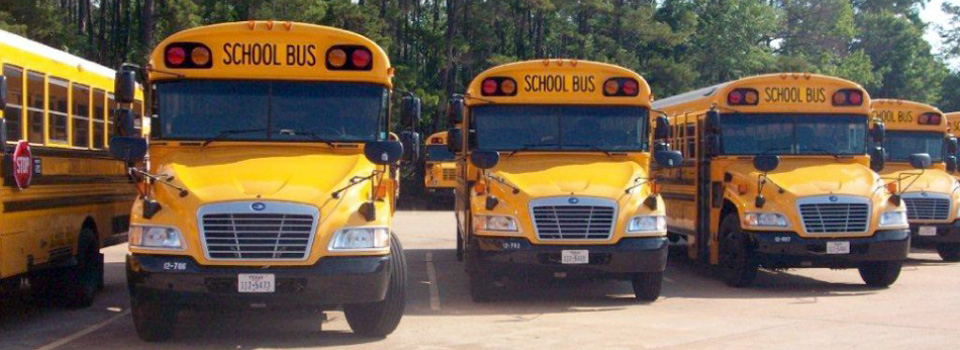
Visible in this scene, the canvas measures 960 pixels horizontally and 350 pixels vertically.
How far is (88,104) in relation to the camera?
1259cm

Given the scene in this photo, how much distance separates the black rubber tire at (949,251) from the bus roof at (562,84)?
26.6ft

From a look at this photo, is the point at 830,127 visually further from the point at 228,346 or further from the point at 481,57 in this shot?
the point at 481,57

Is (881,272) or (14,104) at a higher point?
(14,104)

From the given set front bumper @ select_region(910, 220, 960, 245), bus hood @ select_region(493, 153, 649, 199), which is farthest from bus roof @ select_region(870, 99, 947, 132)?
bus hood @ select_region(493, 153, 649, 199)

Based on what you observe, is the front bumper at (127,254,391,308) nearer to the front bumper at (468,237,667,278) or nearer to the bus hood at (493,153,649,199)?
the front bumper at (468,237,667,278)

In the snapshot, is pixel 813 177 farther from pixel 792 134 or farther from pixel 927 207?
pixel 927 207

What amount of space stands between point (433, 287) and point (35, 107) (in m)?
5.33

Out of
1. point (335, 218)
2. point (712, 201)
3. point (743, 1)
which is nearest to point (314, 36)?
point (335, 218)

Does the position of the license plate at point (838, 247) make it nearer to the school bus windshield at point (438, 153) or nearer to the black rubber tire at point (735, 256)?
the black rubber tire at point (735, 256)

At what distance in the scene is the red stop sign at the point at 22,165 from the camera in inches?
395

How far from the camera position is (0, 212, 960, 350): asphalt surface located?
9.76 meters

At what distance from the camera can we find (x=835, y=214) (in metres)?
13.6

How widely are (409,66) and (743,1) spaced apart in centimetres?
1807

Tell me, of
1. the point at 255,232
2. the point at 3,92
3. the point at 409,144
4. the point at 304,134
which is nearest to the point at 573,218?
the point at 409,144
